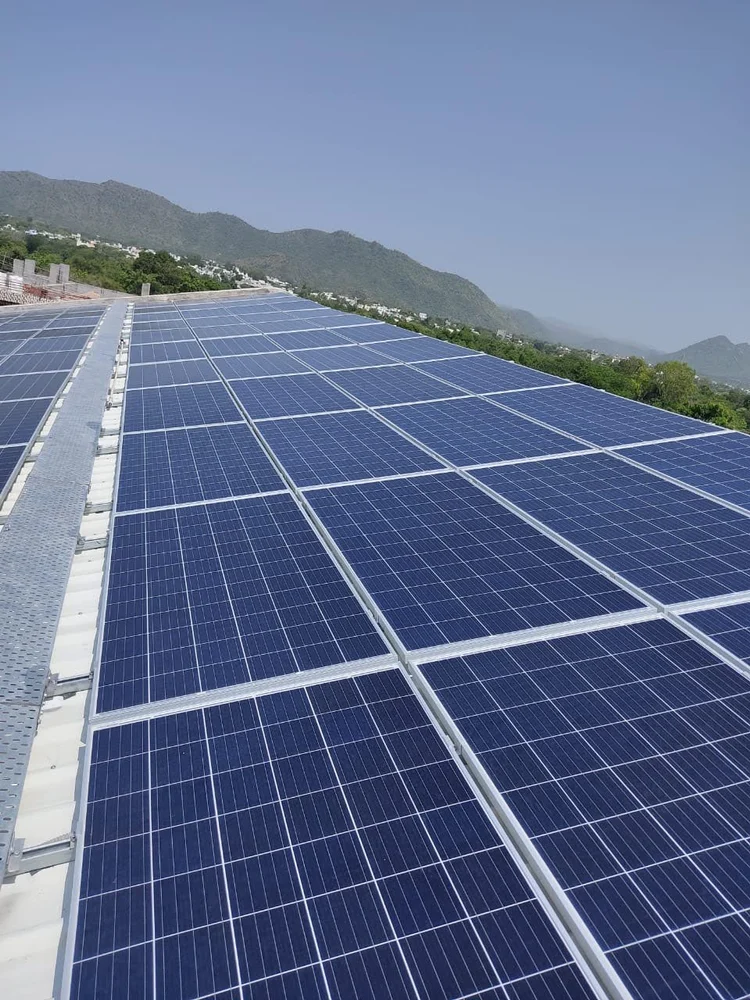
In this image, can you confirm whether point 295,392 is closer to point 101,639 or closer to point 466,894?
point 101,639

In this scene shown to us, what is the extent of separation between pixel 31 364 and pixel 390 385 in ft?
52.7

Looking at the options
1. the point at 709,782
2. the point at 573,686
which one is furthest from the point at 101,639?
the point at 709,782

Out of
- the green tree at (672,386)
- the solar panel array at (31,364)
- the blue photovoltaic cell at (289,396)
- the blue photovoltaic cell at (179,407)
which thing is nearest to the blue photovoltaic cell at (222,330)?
the solar panel array at (31,364)

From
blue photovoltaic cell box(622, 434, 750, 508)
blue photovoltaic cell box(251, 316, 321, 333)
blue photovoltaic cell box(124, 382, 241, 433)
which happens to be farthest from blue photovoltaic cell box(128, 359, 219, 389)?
blue photovoltaic cell box(622, 434, 750, 508)

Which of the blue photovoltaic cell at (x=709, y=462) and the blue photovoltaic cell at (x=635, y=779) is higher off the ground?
the blue photovoltaic cell at (x=709, y=462)

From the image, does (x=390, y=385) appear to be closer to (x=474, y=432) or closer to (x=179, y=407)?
(x=474, y=432)

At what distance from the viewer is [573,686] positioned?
741 cm

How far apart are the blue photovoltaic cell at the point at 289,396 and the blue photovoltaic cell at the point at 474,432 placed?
2351mm

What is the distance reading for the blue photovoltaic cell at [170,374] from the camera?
23.7m

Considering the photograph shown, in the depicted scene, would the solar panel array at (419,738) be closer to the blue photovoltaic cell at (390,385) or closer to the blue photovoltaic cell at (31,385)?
the blue photovoltaic cell at (390,385)

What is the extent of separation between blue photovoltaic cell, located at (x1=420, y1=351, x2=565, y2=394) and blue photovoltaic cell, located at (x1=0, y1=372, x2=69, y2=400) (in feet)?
49.2

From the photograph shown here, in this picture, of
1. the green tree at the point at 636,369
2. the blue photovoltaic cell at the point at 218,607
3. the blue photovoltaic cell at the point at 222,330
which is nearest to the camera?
the blue photovoltaic cell at the point at 218,607

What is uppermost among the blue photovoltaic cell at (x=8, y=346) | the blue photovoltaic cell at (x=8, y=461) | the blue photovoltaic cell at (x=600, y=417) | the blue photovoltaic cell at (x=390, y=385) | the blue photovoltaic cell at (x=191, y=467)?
the blue photovoltaic cell at (x=600, y=417)

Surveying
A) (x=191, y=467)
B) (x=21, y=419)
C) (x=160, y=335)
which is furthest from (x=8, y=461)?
(x=160, y=335)
